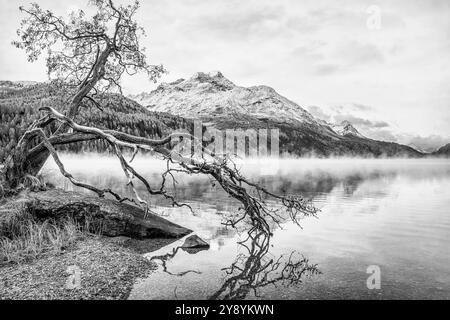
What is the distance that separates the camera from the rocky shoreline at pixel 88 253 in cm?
1022

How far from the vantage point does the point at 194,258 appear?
1407 cm

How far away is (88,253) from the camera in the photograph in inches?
506

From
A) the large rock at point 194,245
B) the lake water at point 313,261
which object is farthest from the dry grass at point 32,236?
the large rock at point 194,245

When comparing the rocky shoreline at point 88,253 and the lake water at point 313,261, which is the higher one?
the rocky shoreline at point 88,253

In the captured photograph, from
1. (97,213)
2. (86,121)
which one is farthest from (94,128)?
(86,121)

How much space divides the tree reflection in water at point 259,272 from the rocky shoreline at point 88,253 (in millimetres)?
2646

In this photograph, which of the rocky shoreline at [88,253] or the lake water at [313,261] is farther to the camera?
the lake water at [313,261]

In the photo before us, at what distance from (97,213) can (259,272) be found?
7.66 m

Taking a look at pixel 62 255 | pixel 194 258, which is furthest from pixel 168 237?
pixel 62 255

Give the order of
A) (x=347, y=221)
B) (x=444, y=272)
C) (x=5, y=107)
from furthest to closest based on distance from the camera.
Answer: (x=5, y=107), (x=347, y=221), (x=444, y=272)

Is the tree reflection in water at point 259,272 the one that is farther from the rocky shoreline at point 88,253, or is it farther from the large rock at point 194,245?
the rocky shoreline at point 88,253

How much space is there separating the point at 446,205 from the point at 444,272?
1908 centimetres

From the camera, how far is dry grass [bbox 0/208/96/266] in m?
12.5

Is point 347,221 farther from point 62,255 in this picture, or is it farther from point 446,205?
point 62,255
